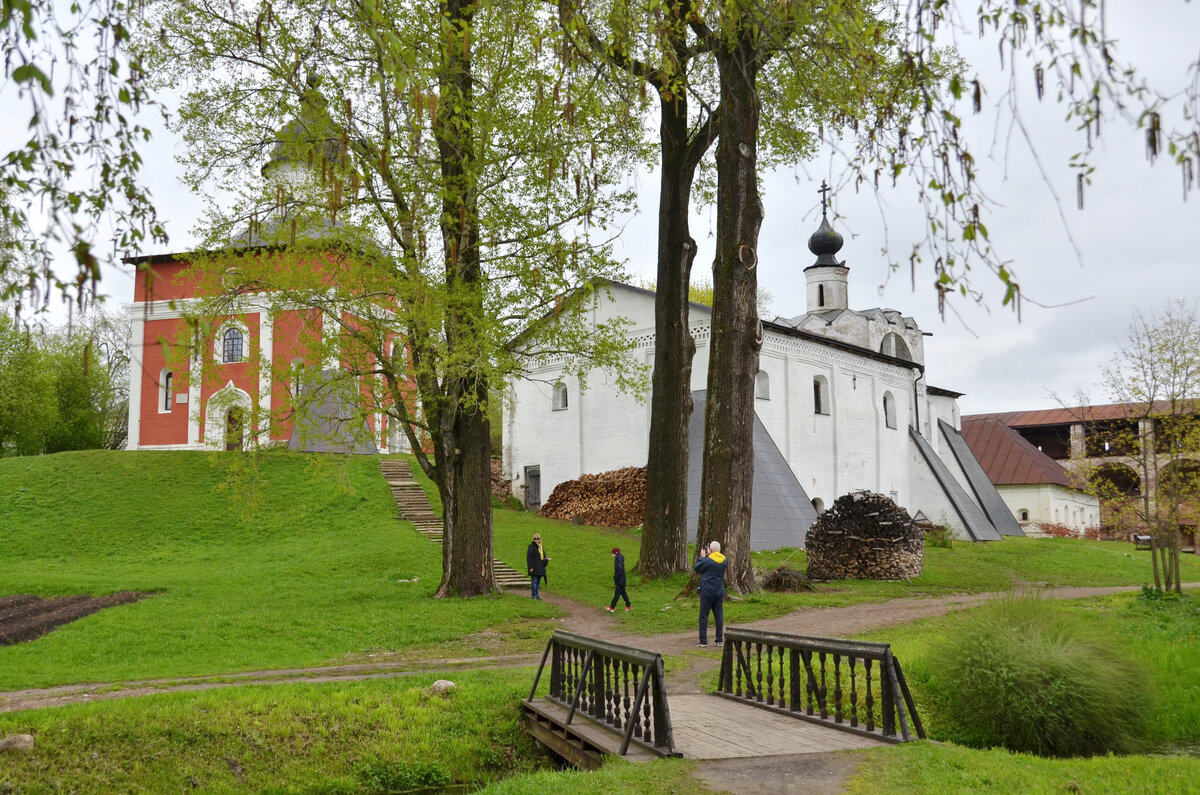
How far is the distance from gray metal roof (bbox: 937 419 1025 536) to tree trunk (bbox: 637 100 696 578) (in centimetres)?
2636

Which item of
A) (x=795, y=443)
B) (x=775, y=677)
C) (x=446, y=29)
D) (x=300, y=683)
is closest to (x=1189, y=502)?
(x=795, y=443)

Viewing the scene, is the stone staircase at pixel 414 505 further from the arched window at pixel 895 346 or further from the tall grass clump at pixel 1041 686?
the arched window at pixel 895 346

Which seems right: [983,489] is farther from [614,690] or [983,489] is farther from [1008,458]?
[614,690]

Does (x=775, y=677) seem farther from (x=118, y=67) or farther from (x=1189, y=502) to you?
(x=1189, y=502)

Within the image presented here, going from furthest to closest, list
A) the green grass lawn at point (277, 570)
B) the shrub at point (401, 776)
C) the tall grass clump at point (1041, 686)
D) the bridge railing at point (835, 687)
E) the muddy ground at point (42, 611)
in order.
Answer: the muddy ground at point (42, 611)
the green grass lawn at point (277, 570)
the shrub at point (401, 776)
the tall grass clump at point (1041, 686)
the bridge railing at point (835, 687)

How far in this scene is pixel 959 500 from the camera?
41750mm

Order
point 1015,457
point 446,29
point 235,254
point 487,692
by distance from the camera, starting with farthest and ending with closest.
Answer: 1. point 1015,457
2. point 235,254
3. point 487,692
4. point 446,29

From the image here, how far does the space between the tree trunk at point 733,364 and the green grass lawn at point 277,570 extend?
146 cm

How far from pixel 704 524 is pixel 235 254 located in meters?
11.1

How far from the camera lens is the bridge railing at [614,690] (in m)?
7.27

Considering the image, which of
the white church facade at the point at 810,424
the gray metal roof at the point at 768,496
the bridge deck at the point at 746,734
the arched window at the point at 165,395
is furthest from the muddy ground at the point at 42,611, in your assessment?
the arched window at the point at 165,395

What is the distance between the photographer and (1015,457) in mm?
53500

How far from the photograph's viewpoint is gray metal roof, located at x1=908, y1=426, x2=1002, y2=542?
40.8m

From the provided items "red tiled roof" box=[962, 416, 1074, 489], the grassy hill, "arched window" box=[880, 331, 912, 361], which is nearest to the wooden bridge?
the grassy hill
